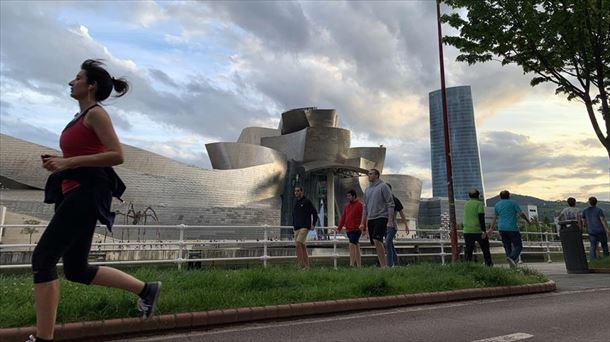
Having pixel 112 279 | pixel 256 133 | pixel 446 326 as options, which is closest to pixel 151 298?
pixel 112 279

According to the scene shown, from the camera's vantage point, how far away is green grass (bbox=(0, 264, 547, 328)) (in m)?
4.21

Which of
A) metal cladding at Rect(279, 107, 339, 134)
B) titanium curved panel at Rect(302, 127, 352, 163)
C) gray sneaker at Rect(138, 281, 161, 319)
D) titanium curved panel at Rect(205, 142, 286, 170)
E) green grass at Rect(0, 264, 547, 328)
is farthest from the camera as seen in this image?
metal cladding at Rect(279, 107, 339, 134)

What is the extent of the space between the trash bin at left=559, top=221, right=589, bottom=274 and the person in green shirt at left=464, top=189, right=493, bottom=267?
2.52 meters

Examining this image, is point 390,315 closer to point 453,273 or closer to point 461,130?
point 453,273

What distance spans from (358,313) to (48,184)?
3.72 metres

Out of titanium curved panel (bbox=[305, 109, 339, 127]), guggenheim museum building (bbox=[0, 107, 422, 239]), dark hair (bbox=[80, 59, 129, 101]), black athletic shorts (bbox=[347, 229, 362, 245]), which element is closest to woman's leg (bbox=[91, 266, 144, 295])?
dark hair (bbox=[80, 59, 129, 101])

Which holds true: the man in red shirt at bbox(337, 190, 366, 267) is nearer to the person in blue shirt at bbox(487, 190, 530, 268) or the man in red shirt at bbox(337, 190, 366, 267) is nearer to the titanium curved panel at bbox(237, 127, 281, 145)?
the person in blue shirt at bbox(487, 190, 530, 268)

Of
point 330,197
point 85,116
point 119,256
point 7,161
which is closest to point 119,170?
point 7,161

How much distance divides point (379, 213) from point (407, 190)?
65158 millimetres

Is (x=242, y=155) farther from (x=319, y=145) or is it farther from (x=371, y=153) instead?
(x=371, y=153)

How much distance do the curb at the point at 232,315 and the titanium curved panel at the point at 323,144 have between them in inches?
2278

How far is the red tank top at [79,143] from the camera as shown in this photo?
3012 millimetres

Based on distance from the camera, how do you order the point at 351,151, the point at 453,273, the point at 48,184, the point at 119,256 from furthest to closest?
the point at 351,151 < the point at 119,256 < the point at 453,273 < the point at 48,184

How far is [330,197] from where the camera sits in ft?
208
